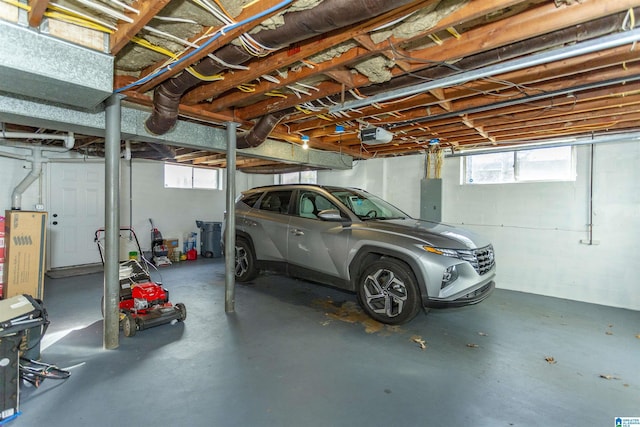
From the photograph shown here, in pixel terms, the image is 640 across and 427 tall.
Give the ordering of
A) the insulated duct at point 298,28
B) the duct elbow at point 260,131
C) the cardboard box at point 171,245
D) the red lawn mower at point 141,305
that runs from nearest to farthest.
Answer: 1. the insulated duct at point 298,28
2. the red lawn mower at point 141,305
3. the duct elbow at point 260,131
4. the cardboard box at point 171,245

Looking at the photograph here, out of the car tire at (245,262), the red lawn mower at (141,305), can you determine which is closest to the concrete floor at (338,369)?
the red lawn mower at (141,305)

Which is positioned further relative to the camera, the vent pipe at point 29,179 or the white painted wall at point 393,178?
the white painted wall at point 393,178

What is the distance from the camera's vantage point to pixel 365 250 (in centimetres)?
358

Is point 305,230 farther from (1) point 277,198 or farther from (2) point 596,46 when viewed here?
(2) point 596,46

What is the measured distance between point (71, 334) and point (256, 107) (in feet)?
10.1

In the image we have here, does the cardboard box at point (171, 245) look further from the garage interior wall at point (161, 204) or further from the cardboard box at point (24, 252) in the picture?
the cardboard box at point (24, 252)

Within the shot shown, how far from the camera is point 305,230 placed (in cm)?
414

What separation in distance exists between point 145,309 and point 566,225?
19.3ft

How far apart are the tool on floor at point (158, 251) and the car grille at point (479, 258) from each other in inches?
232

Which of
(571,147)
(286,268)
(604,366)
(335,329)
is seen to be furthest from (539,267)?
(286,268)

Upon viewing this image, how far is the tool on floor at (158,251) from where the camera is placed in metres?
6.53

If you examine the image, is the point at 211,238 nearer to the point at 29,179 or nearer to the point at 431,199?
the point at 29,179

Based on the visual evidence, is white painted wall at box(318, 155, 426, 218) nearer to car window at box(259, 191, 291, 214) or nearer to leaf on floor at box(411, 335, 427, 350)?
car window at box(259, 191, 291, 214)

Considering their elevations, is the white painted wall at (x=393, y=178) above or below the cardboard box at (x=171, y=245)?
above
